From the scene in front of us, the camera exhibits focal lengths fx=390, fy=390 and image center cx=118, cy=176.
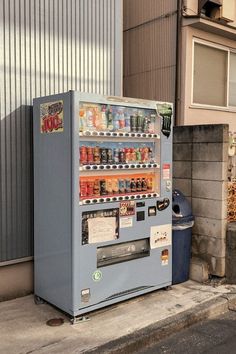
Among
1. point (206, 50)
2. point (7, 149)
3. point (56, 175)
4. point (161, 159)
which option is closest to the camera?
point (56, 175)

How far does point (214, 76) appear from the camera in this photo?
9.06 meters

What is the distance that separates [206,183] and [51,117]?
100 inches

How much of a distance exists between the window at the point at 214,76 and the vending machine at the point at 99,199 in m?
3.88

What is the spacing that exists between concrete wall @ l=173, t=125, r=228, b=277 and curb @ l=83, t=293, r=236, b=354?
679 mm

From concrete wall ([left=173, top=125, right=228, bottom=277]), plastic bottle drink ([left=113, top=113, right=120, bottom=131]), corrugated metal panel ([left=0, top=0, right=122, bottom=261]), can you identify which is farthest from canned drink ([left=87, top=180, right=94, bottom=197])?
concrete wall ([left=173, top=125, right=228, bottom=277])

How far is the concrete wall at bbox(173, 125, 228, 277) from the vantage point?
5559mm

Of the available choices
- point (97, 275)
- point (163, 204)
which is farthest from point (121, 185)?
point (97, 275)

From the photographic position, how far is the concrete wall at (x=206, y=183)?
556 cm

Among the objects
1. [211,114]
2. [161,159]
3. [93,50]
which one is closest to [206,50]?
[211,114]

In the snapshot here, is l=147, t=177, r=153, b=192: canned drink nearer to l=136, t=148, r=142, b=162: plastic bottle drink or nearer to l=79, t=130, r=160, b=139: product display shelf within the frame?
l=136, t=148, r=142, b=162: plastic bottle drink

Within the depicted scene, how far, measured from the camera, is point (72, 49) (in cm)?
529

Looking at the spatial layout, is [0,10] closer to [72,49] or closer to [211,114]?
Answer: [72,49]

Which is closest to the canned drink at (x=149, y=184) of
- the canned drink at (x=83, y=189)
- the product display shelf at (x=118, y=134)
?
the product display shelf at (x=118, y=134)

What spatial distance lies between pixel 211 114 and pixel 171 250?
15.1ft
